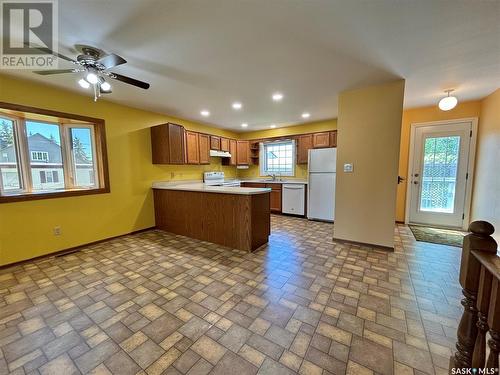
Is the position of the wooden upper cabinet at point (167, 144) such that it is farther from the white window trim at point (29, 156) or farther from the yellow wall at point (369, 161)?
the yellow wall at point (369, 161)

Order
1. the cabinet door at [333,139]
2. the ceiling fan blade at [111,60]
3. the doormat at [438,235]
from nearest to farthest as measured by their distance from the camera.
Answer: the ceiling fan blade at [111,60] → the doormat at [438,235] → the cabinet door at [333,139]

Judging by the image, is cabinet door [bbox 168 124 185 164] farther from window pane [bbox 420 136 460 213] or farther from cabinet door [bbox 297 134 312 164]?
window pane [bbox 420 136 460 213]

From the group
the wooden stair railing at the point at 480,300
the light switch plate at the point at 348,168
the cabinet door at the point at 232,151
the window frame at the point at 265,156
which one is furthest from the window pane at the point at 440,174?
the cabinet door at the point at 232,151

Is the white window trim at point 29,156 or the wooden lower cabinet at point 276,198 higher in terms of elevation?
the white window trim at point 29,156

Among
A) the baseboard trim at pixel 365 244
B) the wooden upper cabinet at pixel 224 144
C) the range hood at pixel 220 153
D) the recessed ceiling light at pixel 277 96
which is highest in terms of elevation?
the recessed ceiling light at pixel 277 96

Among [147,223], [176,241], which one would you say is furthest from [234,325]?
[147,223]

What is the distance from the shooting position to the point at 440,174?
3875 millimetres

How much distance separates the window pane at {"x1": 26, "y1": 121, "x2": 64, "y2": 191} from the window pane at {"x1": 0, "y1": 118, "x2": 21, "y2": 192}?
0.16 metres

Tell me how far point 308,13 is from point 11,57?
9.93ft

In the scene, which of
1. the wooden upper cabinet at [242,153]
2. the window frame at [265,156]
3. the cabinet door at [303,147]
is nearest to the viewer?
the cabinet door at [303,147]

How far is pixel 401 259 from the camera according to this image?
2.66m

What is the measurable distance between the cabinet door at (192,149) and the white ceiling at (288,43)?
1.31 metres

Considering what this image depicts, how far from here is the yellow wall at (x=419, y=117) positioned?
3.60 meters
